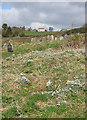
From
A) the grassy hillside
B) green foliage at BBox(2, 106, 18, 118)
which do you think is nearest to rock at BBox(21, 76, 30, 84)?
the grassy hillside

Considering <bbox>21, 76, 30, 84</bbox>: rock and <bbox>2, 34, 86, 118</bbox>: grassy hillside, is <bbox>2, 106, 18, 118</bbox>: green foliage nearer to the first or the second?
<bbox>2, 34, 86, 118</bbox>: grassy hillside

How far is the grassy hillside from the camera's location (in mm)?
5410

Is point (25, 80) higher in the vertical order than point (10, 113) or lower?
higher

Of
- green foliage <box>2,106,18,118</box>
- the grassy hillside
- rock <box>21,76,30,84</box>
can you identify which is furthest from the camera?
rock <box>21,76,30,84</box>

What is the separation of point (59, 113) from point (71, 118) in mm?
448

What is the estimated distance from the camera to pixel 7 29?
34500 mm

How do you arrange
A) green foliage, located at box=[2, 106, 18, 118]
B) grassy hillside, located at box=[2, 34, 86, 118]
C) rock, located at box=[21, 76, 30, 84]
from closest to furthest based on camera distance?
green foliage, located at box=[2, 106, 18, 118] < grassy hillside, located at box=[2, 34, 86, 118] < rock, located at box=[21, 76, 30, 84]

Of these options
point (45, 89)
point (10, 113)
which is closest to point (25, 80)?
point (45, 89)

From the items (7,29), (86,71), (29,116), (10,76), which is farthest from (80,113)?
(7,29)

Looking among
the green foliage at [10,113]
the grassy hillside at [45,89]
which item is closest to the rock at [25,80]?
the grassy hillside at [45,89]

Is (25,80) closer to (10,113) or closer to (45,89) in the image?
(45,89)

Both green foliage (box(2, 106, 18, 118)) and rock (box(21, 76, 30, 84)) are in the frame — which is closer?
green foliage (box(2, 106, 18, 118))

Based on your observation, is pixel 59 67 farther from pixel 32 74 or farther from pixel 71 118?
pixel 71 118

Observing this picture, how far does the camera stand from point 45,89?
7.09m
